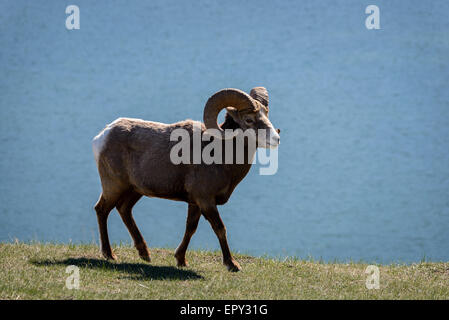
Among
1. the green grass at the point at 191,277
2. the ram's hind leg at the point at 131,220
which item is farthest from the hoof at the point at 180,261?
the ram's hind leg at the point at 131,220

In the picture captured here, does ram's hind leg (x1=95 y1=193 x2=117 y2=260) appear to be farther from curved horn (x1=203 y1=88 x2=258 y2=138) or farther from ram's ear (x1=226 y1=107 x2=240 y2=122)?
ram's ear (x1=226 y1=107 x2=240 y2=122)

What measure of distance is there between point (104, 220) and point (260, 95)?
3.35 metres

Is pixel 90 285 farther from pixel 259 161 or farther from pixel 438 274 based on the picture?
pixel 438 274

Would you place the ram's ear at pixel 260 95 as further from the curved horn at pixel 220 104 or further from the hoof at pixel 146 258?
the hoof at pixel 146 258

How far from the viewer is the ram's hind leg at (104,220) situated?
947 centimetres

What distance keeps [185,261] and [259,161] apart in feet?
6.88

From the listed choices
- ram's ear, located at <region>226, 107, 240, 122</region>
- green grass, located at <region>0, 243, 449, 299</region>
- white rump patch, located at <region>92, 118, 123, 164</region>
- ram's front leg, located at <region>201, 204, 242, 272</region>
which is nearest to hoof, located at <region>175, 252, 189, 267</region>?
green grass, located at <region>0, 243, 449, 299</region>

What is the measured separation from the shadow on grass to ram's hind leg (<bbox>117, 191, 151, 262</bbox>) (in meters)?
0.56

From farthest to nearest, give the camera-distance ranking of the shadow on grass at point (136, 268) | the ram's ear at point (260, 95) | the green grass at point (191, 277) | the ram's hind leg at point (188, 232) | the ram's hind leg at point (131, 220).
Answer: the ram's hind leg at point (131, 220)
the ram's hind leg at point (188, 232)
the ram's ear at point (260, 95)
the shadow on grass at point (136, 268)
the green grass at point (191, 277)

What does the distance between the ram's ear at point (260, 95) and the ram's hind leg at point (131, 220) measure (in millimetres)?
2660

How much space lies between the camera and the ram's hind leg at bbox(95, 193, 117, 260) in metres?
9.47

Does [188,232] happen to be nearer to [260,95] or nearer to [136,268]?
[136,268]

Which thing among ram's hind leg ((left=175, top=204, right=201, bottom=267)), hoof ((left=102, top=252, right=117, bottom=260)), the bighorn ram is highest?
the bighorn ram
